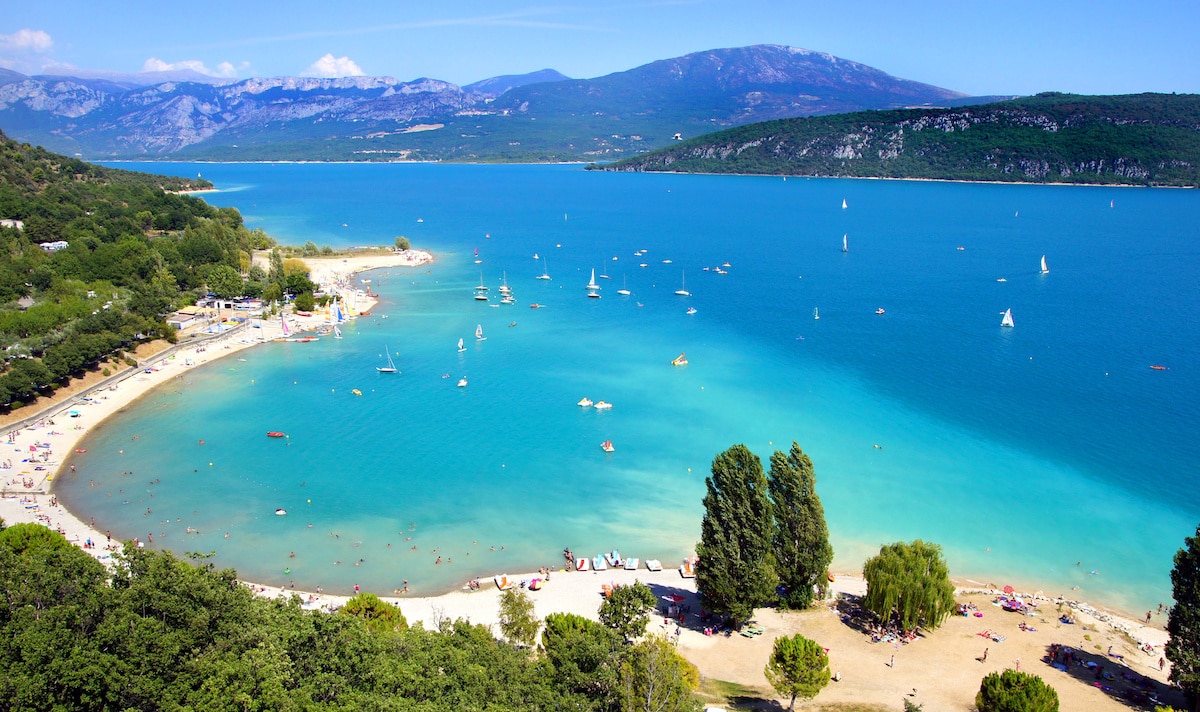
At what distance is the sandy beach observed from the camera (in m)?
23.2

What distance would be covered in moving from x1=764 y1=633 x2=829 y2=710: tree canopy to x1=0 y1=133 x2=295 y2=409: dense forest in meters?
45.7

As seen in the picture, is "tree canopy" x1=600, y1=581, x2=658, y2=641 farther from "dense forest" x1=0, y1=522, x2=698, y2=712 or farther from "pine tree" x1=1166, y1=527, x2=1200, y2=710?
"pine tree" x1=1166, y1=527, x2=1200, y2=710

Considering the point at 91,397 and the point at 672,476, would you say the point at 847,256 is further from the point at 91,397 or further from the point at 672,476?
the point at 91,397

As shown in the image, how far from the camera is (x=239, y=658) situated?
1745 centimetres

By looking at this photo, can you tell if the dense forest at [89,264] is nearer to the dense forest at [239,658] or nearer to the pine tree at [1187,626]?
the dense forest at [239,658]

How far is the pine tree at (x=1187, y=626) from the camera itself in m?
21.3

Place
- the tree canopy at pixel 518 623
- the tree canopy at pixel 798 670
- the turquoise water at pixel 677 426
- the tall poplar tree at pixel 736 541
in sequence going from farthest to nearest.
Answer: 1. the turquoise water at pixel 677 426
2. the tall poplar tree at pixel 736 541
3. the tree canopy at pixel 518 623
4. the tree canopy at pixel 798 670

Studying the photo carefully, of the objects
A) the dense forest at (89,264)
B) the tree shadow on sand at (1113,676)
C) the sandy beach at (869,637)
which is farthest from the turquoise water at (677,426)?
the dense forest at (89,264)

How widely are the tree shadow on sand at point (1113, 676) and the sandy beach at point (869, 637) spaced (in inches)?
2.5

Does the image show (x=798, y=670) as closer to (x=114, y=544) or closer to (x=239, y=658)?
(x=239, y=658)

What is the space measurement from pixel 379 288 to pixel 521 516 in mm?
53398

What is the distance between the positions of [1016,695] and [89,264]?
77.4 metres

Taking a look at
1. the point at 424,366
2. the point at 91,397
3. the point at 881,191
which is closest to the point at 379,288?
the point at 424,366

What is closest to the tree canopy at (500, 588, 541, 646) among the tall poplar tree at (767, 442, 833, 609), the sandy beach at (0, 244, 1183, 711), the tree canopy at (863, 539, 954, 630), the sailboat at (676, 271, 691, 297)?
the sandy beach at (0, 244, 1183, 711)
